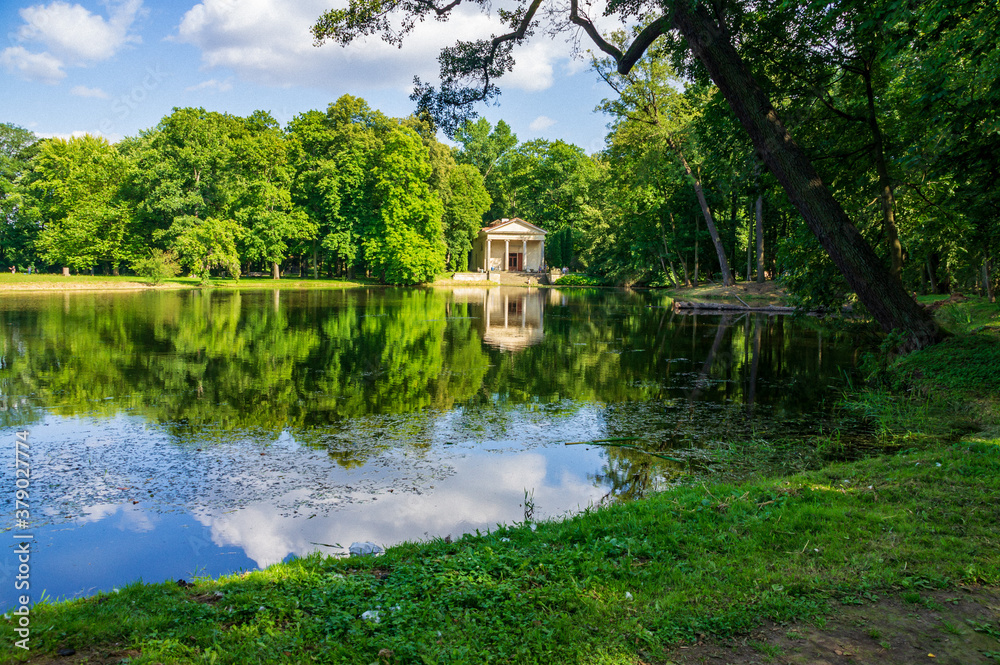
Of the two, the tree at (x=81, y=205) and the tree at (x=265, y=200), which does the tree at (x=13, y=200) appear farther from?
the tree at (x=265, y=200)

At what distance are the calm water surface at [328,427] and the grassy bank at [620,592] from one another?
1.01m

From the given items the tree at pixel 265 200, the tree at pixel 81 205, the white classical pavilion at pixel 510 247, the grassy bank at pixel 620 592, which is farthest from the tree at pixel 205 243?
the grassy bank at pixel 620 592

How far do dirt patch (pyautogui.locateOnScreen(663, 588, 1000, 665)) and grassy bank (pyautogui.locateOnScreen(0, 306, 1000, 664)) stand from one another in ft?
0.04

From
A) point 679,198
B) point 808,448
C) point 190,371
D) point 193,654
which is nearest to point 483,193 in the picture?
point 679,198

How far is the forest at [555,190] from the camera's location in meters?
11.3

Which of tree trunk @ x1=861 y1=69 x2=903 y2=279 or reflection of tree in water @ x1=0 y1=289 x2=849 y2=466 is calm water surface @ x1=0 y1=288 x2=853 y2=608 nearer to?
reflection of tree in water @ x1=0 y1=289 x2=849 y2=466

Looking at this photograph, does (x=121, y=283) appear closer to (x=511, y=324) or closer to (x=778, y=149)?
(x=511, y=324)

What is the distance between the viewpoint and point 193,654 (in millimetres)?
2996

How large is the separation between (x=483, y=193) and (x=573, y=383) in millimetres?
55240

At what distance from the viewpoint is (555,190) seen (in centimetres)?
7019

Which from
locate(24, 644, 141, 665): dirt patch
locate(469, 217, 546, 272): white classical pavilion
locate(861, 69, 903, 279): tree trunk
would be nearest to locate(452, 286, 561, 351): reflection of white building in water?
locate(861, 69, 903, 279): tree trunk

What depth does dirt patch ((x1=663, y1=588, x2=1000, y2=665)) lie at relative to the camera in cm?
302

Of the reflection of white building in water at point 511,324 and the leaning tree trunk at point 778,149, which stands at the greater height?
the leaning tree trunk at point 778,149

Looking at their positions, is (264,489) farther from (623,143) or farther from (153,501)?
(623,143)
